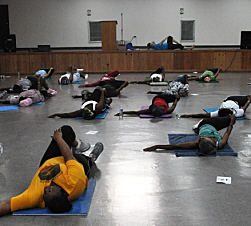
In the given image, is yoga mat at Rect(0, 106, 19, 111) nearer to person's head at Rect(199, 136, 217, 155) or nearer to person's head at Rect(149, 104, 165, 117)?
person's head at Rect(149, 104, 165, 117)

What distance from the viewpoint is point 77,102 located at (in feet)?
29.0

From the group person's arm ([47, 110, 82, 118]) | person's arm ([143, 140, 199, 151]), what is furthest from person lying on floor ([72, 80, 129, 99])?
person's arm ([143, 140, 199, 151])

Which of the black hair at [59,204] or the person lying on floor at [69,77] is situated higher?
the person lying on floor at [69,77]

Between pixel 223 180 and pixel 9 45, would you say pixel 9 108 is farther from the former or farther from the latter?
pixel 9 45

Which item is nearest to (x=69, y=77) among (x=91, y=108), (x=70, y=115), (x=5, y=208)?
(x=70, y=115)

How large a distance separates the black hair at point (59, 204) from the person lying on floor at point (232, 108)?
3.62 metres

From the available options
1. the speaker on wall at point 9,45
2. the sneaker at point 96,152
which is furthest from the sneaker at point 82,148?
the speaker on wall at point 9,45

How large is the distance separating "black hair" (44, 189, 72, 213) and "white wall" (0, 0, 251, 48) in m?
17.6

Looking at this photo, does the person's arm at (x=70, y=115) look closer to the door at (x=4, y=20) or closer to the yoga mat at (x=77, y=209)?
the yoga mat at (x=77, y=209)

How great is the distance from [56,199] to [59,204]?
6 cm

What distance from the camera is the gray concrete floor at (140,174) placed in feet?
10.0

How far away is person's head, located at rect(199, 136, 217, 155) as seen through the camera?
14.7 ft

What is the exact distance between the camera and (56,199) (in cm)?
301

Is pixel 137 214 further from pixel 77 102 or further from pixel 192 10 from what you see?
pixel 192 10
